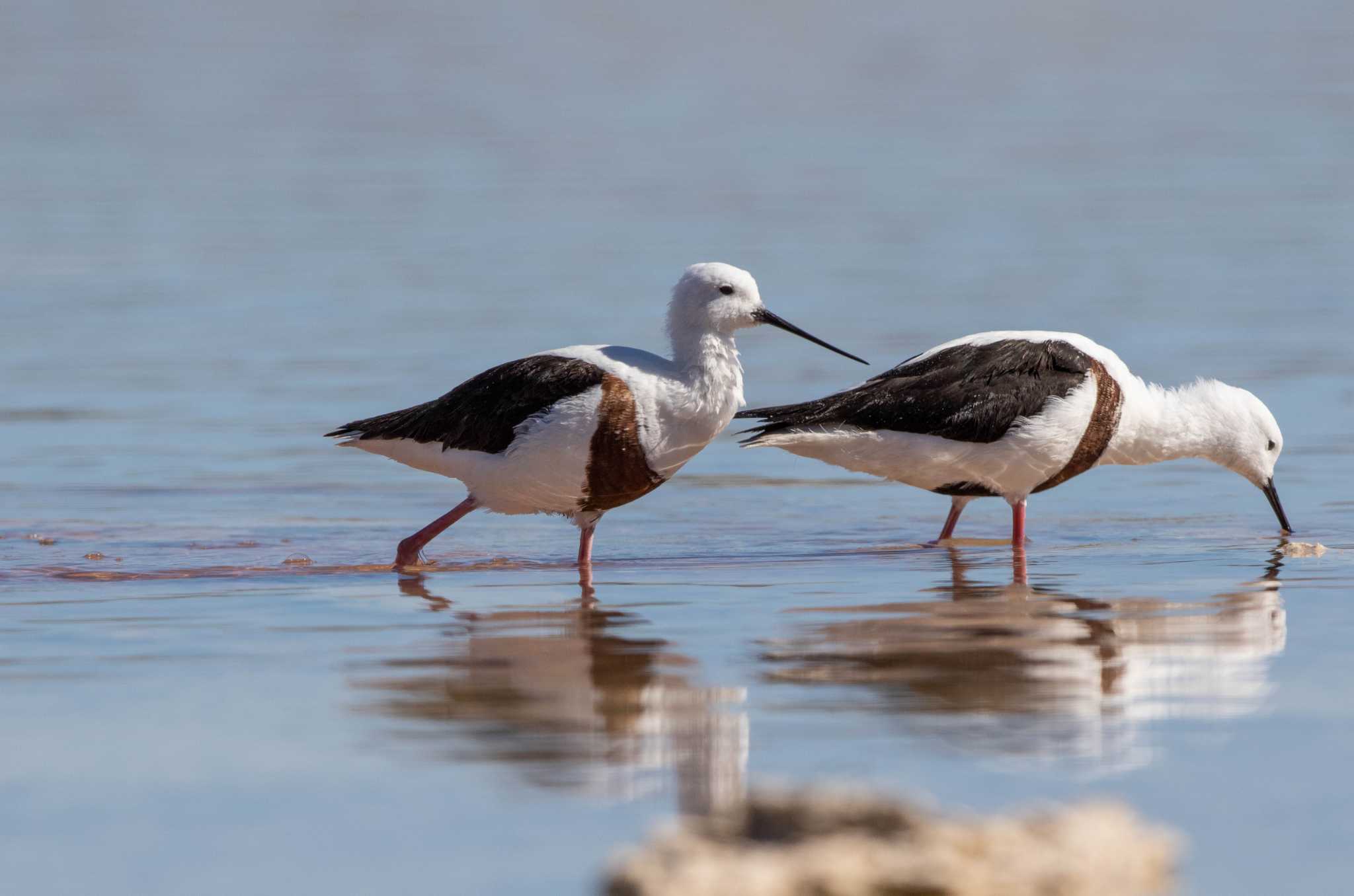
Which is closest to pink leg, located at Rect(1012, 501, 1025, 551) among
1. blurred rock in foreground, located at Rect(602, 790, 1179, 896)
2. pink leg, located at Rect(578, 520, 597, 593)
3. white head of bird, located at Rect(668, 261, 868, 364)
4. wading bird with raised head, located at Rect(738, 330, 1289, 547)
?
wading bird with raised head, located at Rect(738, 330, 1289, 547)

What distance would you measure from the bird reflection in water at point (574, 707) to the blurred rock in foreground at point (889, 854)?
550 mm

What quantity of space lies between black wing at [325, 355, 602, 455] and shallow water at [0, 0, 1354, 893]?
67cm

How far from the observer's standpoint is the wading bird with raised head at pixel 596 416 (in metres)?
8.50

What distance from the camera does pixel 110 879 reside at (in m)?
4.64

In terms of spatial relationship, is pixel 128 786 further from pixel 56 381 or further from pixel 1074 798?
pixel 56 381

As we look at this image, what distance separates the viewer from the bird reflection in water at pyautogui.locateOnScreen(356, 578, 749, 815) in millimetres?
5355

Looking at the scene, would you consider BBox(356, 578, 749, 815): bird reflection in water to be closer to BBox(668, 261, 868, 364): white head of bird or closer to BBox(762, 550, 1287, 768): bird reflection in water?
BBox(762, 550, 1287, 768): bird reflection in water

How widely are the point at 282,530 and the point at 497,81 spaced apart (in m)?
22.5

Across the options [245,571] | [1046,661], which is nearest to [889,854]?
[1046,661]

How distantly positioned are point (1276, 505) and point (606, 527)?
3486mm

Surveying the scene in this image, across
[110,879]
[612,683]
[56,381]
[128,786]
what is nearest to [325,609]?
[612,683]

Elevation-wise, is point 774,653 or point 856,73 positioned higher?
point 856,73

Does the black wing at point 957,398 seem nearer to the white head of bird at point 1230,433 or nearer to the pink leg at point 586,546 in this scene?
the pink leg at point 586,546

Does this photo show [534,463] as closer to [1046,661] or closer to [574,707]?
[574,707]
